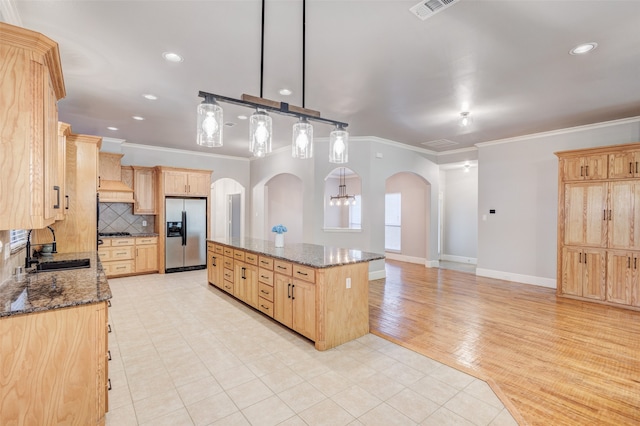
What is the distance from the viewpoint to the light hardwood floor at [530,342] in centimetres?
230

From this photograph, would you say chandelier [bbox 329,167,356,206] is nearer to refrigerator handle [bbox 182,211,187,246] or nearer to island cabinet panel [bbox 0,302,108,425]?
refrigerator handle [bbox 182,211,187,246]

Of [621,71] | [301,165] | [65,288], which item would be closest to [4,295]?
[65,288]

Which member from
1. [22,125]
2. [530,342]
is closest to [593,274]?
[530,342]

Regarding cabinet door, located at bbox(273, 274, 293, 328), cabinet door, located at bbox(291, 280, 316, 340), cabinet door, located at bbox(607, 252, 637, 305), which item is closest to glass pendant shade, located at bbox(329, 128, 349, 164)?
cabinet door, located at bbox(291, 280, 316, 340)

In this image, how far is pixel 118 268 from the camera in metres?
6.19

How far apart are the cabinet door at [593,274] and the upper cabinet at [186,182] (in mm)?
7232

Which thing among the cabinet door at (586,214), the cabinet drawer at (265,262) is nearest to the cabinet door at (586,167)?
the cabinet door at (586,214)

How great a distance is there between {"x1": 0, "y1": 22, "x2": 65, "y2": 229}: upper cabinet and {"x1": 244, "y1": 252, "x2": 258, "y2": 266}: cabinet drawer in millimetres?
2549

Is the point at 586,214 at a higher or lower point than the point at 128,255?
higher

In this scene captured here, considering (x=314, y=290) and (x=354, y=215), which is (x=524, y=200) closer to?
(x=314, y=290)

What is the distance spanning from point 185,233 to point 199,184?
1.15m

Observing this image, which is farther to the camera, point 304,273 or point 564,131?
point 564,131

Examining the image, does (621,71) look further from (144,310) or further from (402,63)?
(144,310)

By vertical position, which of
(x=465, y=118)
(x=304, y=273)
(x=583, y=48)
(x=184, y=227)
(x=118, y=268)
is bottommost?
(x=118, y=268)
